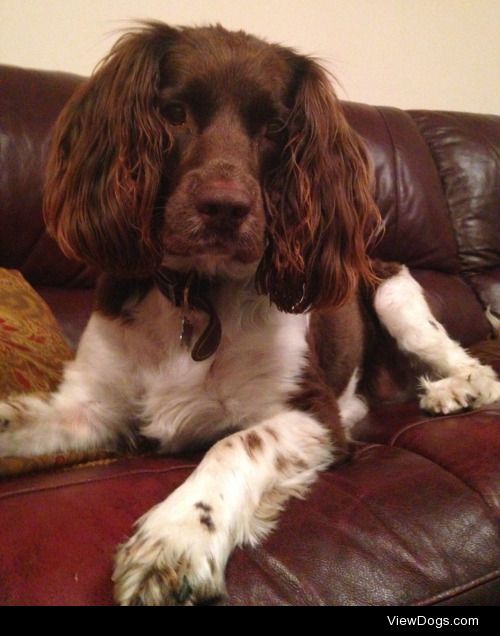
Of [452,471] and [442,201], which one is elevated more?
[442,201]

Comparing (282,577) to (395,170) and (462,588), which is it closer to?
(462,588)

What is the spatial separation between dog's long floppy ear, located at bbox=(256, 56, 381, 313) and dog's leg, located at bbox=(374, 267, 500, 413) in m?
0.59

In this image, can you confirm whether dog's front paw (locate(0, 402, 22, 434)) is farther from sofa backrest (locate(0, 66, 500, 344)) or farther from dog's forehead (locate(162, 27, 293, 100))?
sofa backrest (locate(0, 66, 500, 344))

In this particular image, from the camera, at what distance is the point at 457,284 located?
2.92m

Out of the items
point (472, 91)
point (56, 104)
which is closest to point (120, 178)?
point (56, 104)

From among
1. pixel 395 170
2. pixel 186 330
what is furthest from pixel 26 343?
pixel 395 170

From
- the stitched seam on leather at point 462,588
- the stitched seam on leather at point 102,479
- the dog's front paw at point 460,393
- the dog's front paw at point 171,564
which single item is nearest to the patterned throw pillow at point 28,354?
the stitched seam on leather at point 102,479

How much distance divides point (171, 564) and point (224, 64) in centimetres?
102

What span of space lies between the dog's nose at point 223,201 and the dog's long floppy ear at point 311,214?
239 millimetres

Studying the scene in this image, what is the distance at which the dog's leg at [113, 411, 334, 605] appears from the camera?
817 millimetres

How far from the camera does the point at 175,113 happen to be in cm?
126

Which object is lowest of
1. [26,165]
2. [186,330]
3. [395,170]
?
[186,330]

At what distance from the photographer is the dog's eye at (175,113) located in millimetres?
1249

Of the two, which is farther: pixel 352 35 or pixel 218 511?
pixel 352 35
